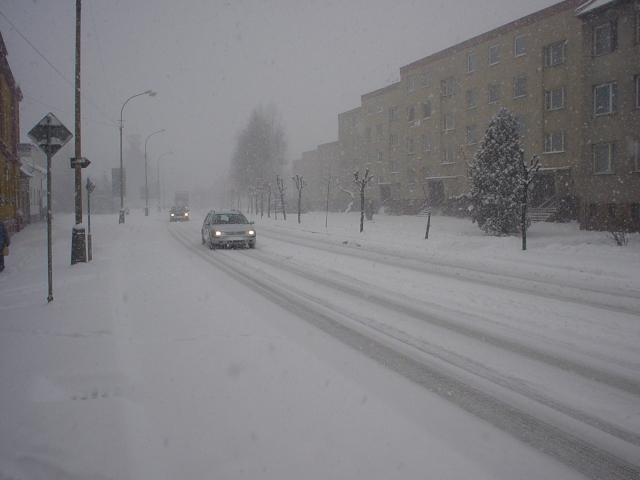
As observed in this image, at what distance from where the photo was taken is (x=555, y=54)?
27.3m

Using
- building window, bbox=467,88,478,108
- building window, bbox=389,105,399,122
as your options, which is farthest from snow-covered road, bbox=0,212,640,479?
building window, bbox=389,105,399,122

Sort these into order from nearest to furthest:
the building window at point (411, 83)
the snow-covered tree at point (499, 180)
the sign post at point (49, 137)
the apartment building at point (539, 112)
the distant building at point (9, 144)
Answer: the sign post at point (49, 137) < the snow-covered tree at point (499, 180) < the apartment building at point (539, 112) < the distant building at point (9, 144) < the building window at point (411, 83)

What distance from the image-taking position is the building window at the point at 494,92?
31.1 meters

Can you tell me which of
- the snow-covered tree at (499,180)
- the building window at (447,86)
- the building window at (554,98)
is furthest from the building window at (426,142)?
the snow-covered tree at (499,180)

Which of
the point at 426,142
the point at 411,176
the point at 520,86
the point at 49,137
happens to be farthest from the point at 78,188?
the point at 411,176

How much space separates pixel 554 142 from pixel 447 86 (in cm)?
1126

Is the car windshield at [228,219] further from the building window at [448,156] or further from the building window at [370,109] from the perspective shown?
the building window at [370,109]

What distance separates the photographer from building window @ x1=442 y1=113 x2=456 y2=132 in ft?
115

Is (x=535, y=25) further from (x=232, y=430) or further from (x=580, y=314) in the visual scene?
(x=232, y=430)

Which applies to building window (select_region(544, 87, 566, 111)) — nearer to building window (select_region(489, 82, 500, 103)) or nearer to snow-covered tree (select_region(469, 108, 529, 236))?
building window (select_region(489, 82, 500, 103))

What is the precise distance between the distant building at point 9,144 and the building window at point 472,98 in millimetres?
31111

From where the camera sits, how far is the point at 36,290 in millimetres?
8672

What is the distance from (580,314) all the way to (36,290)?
10.3 metres

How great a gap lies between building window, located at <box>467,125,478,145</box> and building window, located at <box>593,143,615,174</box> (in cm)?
1202
